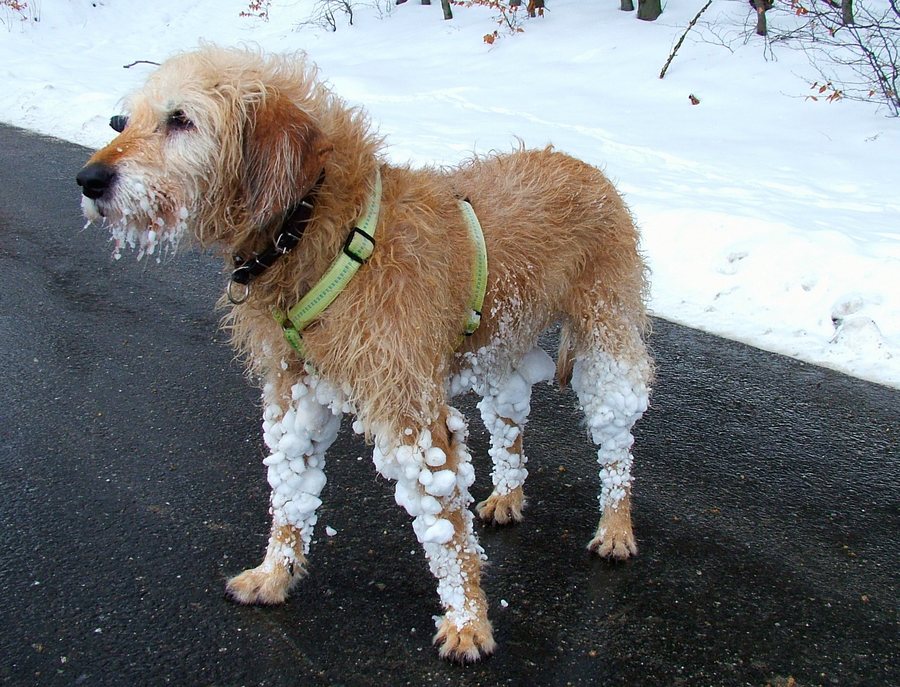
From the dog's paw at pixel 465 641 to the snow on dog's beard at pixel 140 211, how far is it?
5.50 ft

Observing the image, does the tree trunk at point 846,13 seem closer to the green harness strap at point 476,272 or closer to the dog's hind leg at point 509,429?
the dog's hind leg at point 509,429

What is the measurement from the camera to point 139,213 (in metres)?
2.50

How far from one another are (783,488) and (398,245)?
2.48m

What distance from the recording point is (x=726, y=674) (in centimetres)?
300

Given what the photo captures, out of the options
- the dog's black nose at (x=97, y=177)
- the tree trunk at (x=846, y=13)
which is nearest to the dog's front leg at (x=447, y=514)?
the dog's black nose at (x=97, y=177)

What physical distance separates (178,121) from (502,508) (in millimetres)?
2222

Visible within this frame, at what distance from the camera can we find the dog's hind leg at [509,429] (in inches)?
151

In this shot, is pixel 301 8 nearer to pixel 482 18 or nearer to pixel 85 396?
pixel 482 18

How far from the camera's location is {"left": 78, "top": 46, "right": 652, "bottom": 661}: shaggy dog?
255 centimetres

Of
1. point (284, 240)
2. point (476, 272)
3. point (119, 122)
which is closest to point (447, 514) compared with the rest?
point (476, 272)

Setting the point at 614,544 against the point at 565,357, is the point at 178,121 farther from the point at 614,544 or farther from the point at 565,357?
the point at 614,544

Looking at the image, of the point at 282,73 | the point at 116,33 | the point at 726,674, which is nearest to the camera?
the point at 282,73

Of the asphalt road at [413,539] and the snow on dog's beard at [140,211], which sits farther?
the asphalt road at [413,539]

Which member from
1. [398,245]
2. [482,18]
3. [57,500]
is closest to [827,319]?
[398,245]
